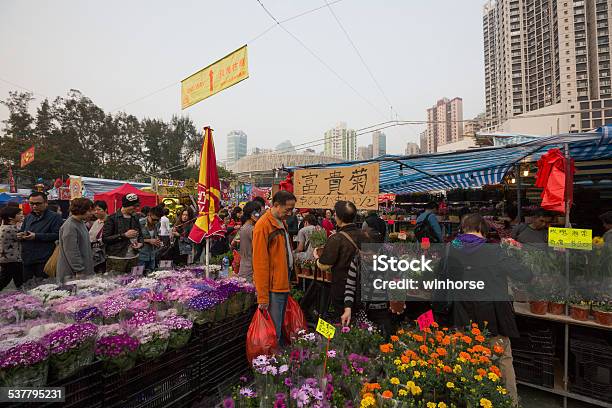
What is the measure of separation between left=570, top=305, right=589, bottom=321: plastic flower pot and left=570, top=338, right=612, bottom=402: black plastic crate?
0.83 feet

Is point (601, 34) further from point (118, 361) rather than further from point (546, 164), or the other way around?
point (118, 361)

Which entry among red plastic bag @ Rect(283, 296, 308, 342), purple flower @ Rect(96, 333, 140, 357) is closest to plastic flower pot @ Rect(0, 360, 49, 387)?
Result: purple flower @ Rect(96, 333, 140, 357)

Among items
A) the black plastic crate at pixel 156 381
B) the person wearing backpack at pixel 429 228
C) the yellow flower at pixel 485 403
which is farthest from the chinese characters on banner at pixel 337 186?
the black plastic crate at pixel 156 381

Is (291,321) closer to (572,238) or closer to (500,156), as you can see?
(572,238)

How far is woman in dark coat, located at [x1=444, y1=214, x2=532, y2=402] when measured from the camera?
259 cm

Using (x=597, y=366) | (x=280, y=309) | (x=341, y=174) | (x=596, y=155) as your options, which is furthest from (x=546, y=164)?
(x=280, y=309)

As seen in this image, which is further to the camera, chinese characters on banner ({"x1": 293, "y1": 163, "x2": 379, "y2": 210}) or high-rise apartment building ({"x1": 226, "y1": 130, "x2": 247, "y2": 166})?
high-rise apartment building ({"x1": 226, "y1": 130, "x2": 247, "y2": 166})

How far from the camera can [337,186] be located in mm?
4988

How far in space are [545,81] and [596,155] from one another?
53.5 m

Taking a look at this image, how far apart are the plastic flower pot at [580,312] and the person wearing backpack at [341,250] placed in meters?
2.07

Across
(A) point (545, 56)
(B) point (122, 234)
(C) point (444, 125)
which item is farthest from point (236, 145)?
(B) point (122, 234)

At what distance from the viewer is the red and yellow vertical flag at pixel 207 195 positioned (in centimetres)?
363

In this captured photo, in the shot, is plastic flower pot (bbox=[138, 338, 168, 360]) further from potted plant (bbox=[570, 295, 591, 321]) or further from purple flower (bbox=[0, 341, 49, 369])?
potted plant (bbox=[570, 295, 591, 321])

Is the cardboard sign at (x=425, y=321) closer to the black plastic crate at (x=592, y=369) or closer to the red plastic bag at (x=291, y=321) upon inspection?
the red plastic bag at (x=291, y=321)
